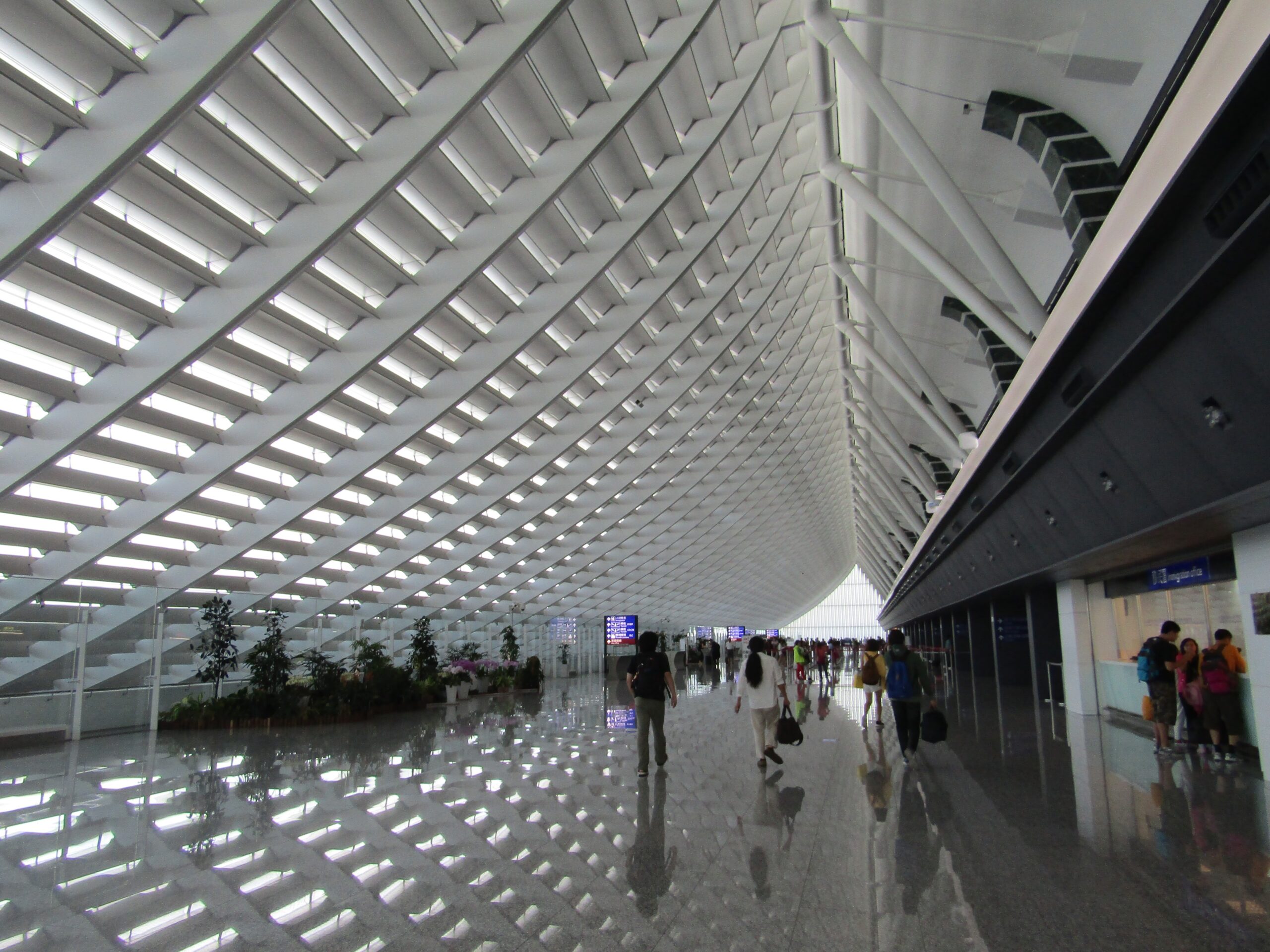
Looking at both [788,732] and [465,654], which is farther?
[465,654]

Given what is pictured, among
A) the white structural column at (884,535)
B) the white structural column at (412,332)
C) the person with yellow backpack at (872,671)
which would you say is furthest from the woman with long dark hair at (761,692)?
the white structural column at (884,535)

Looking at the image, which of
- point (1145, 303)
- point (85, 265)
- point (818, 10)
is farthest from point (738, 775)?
point (85, 265)

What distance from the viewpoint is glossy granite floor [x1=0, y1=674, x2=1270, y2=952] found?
13.1 ft

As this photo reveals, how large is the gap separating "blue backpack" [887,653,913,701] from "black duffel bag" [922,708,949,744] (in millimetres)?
299

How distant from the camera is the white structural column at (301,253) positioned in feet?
27.0

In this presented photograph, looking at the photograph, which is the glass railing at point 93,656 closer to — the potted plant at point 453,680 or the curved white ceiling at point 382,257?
the curved white ceiling at point 382,257

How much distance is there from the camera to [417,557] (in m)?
24.6

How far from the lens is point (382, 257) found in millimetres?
11203

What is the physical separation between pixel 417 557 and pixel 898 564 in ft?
97.0

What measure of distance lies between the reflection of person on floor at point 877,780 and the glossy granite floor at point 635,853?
0.05 m

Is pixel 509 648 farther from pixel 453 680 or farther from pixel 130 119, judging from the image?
pixel 130 119

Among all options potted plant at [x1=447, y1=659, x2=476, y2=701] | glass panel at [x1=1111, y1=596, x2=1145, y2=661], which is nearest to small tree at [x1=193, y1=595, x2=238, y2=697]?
potted plant at [x1=447, y1=659, x2=476, y2=701]

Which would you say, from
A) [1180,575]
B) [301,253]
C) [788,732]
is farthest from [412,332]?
[1180,575]

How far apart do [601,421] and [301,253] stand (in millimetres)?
9876
